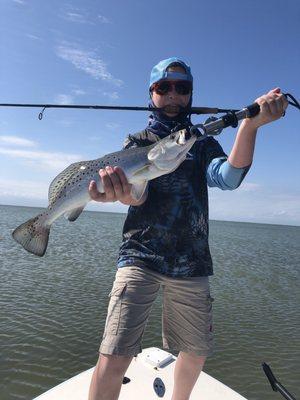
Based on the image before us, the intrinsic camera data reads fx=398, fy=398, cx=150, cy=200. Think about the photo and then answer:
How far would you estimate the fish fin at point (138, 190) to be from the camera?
463cm

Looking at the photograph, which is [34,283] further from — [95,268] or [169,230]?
[169,230]

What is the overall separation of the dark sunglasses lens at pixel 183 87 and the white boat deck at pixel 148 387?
470cm

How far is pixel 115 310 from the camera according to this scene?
459cm

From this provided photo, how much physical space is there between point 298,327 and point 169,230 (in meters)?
14.3

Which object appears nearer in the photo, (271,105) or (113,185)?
(271,105)

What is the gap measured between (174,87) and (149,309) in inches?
116

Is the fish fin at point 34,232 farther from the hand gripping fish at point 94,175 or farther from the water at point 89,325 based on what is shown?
the water at point 89,325

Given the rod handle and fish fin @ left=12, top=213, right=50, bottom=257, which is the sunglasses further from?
fish fin @ left=12, top=213, right=50, bottom=257

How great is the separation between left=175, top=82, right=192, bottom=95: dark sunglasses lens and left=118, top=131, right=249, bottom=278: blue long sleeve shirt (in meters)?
0.85

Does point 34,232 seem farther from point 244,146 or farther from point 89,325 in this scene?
point 89,325

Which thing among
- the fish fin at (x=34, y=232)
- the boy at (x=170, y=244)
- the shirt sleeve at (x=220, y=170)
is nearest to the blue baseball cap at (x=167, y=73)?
the boy at (x=170, y=244)

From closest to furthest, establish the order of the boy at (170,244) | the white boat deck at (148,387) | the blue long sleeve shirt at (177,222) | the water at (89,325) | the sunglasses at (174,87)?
the boy at (170,244) → the blue long sleeve shirt at (177,222) → the sunglasses at (174,87) → the white boat deck at (148,387) → the water at (89,325)

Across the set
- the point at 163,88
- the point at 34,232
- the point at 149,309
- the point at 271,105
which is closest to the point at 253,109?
the point at 271,105

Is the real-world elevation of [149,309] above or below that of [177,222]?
below
